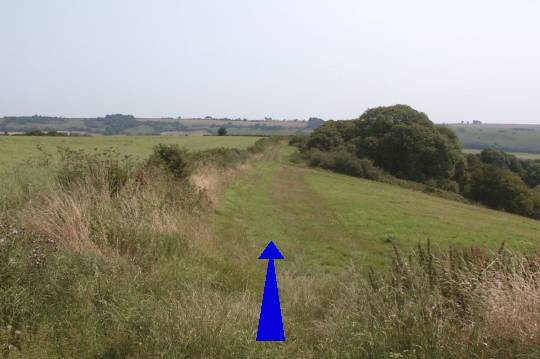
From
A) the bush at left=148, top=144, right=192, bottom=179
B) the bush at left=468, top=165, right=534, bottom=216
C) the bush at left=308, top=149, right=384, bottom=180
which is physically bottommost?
the bush at left=468, top=165, right=534, bottom=216

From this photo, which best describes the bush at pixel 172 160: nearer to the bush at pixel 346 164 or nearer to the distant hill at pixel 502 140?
the bush at pixel 346 164

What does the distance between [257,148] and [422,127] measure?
22.0 metres

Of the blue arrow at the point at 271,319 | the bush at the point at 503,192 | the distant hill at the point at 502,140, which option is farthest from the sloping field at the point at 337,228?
the distant hill at the point at 502,140

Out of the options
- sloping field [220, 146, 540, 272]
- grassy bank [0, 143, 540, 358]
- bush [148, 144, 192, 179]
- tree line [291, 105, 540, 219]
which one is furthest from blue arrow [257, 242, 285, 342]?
tree line [291, 105, 540, 219]

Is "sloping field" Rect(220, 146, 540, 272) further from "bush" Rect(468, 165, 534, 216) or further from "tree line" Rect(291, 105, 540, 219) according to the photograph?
"bush" Rect(468, 165, 534, 216)

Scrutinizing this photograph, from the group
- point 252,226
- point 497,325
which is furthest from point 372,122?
point 497,325

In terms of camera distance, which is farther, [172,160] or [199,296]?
[172,160]

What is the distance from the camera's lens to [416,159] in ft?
170

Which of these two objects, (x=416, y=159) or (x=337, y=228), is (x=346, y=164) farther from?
(x=337, y=228)

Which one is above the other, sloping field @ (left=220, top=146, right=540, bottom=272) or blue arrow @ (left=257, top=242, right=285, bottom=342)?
blue arrow @ (left=257, top=242, right=285, bottom=342)

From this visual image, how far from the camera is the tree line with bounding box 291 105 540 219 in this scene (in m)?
45.7

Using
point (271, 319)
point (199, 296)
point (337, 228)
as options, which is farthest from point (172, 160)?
point (271, 319)

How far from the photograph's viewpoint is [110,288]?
5.34 m

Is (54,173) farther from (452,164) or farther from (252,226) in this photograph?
(452,164)
